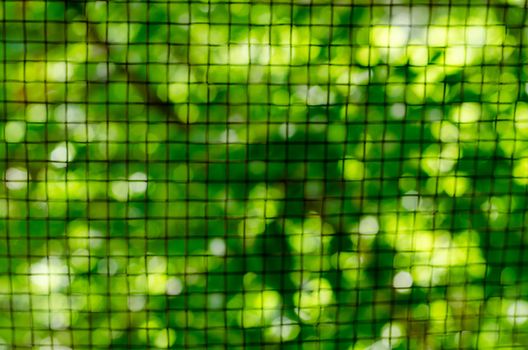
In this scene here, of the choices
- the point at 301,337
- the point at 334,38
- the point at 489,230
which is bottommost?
the point at 301,337

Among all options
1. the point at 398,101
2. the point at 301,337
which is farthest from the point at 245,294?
the point at 398,101

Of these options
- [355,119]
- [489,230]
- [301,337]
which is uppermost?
[355,119]

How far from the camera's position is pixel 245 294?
1090 mm

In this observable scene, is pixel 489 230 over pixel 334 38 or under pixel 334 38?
under

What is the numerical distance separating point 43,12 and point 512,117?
0.68 metres

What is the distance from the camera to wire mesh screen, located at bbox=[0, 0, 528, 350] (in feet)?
3.31

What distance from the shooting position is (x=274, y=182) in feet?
3.44

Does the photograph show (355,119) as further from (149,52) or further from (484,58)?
(149,52)

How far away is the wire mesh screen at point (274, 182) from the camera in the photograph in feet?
3.31

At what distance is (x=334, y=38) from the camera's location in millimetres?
1042

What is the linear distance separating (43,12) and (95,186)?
261 mm

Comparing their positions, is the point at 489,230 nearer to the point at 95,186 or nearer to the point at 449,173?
the point at 449,173

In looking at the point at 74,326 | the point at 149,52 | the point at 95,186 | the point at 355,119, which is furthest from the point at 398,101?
the point at 74,326

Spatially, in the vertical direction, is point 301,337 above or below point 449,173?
below
